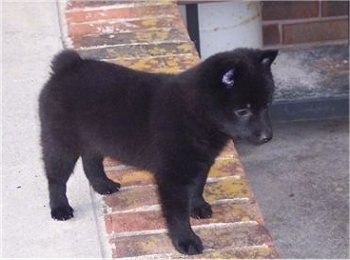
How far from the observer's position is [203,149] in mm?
2939

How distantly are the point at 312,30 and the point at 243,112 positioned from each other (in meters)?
3.58

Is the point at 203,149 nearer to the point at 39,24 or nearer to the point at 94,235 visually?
the point at 94,235

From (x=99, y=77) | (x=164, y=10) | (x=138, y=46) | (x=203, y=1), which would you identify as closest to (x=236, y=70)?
(x=99, y=77)

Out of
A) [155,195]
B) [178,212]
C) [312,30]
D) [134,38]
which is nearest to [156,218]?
[155,195]

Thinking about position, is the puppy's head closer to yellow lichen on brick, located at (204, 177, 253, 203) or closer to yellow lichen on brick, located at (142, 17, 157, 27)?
yellow lichen on brick, located at (204, 177, 253, 203)

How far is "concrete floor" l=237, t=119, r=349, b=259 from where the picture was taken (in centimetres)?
465

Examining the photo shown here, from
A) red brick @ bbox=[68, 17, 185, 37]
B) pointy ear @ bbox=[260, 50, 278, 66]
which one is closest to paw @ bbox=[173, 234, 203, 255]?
pointy ear @ bbox=[260, 50, 278, 66]

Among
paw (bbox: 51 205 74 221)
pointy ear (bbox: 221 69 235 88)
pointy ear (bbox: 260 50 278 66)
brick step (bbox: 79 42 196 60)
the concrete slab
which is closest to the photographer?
pointy ear (bbox: 221 69 235 88)

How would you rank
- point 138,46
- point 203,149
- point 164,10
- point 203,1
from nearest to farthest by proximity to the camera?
1. point 203,149
2. point 138,46
3. point 164,10
4. point 203,1

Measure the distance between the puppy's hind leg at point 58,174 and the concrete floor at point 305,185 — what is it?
5.47 ft

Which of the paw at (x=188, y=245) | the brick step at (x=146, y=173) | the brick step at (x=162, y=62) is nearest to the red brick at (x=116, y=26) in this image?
the brick step at (x=162, y=62)

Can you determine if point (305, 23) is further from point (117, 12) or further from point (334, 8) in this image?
point (117, 12)

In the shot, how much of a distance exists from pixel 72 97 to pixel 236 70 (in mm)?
678

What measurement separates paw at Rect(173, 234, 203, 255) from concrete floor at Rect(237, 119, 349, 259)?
5.47 feet
